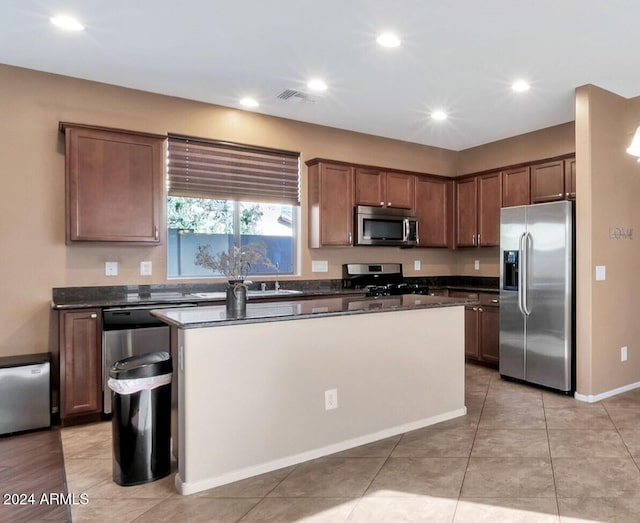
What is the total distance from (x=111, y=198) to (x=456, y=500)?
3269 mm

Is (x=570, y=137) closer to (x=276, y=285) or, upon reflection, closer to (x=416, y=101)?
(x=416, y=101)

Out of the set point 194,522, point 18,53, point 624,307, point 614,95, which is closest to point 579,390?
point 624,307

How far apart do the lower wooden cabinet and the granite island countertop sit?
1828 mm

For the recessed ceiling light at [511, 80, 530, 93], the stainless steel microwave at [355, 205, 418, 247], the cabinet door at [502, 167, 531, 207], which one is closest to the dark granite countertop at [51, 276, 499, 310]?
the stainless steel microwave at [355, 205, 418, 247]

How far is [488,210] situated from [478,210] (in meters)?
0.15

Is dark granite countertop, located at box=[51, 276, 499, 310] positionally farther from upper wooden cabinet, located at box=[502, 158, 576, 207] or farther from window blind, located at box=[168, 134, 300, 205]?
upper wooden cabinet, located at box=[502, 158, 576, 207]

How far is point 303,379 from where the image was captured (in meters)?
2.77

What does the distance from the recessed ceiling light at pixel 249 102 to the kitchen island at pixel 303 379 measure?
2.19 m

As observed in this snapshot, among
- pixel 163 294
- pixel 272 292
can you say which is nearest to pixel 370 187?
pixel 272 292

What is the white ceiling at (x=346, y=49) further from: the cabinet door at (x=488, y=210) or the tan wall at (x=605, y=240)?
the cabinet door at (x=488, y=210)

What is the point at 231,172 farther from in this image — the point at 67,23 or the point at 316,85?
the point at 67,23

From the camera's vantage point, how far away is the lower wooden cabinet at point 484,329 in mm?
5035

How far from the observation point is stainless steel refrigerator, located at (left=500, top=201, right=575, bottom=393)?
13.2 ft

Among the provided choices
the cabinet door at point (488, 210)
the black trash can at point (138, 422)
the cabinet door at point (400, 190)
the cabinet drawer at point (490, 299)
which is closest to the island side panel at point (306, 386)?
the black trash can at point (138, 422)
